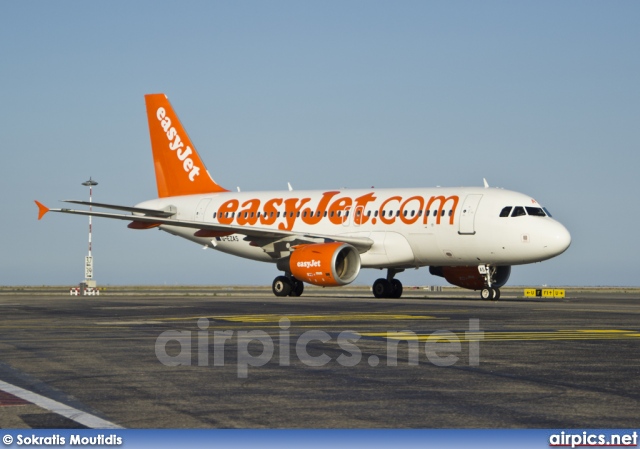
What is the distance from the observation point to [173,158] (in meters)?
47.9

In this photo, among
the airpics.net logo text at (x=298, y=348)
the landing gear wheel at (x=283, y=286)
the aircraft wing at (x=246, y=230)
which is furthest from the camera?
the landing gear wheel at (x=283, y=286)

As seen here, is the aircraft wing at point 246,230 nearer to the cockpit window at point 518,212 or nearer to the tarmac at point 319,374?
the cockpit window at point 518,212

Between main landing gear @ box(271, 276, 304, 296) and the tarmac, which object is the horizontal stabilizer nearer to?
main landing gear @ box(271, 276, 304, 296)

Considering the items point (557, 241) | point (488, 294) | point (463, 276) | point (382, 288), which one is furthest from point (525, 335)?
point (382, 288)

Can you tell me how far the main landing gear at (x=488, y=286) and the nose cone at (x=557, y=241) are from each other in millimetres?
2801

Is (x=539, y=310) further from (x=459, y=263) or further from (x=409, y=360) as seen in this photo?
(x=409, y=360)

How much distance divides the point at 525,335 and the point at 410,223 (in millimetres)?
20190

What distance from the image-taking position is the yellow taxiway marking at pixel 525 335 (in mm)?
16703

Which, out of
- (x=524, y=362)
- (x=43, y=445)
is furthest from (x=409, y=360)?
(x=43, y=445)

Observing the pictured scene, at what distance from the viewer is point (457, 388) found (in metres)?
10.2

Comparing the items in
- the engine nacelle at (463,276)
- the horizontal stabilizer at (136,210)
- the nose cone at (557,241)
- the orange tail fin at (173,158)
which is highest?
the orange tail fin at (173,158)

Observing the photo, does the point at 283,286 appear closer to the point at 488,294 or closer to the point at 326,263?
the point at 326,263

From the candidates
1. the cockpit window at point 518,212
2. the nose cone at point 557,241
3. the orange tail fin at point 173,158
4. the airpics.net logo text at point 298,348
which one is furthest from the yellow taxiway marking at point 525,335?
the orange tail fin at point 173,158


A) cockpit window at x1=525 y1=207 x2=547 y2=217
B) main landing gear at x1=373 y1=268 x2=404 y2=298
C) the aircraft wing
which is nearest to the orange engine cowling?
the aircraft wing
